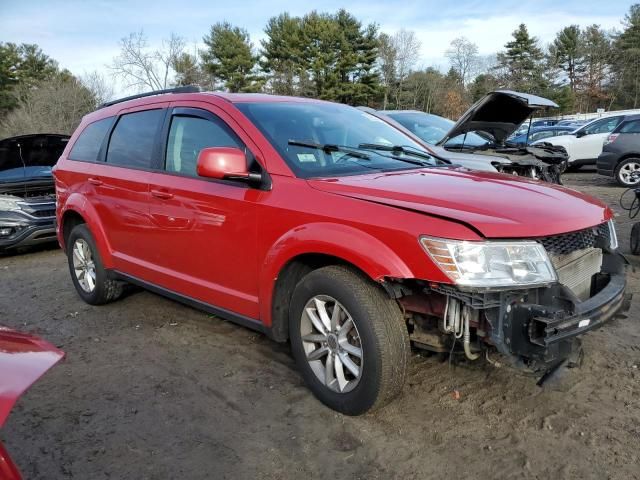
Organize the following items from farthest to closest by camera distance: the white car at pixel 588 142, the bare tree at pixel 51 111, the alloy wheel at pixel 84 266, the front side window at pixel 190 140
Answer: the bare tree at pixel 51 111
the white car at pixel 588 142
the alloy wheel at pixel 84 266
the front side window at pixel 190 140

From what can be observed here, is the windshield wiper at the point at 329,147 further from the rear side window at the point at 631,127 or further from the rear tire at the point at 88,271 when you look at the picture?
the rear side window at the point at 631,127

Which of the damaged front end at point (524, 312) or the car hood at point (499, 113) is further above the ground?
the car hood at point (499, 113)

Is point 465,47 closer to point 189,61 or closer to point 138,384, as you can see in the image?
point 189,61

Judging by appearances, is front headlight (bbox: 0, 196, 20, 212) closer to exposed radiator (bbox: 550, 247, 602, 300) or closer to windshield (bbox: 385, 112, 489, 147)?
windshield (bbox: 385, 112, 489, 147)

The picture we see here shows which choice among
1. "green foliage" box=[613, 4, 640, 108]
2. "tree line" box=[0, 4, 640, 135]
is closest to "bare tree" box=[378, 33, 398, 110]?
"tree line" box=[0, 4, 640, 135]

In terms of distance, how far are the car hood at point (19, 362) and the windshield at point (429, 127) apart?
7.29 m

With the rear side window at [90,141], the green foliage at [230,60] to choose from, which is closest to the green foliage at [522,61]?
the green foliage at [230,60]

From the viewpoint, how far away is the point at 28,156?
8.05 meters

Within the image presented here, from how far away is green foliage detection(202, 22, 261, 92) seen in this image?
45.8 meters

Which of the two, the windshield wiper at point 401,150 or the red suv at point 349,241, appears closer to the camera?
the red suv at point 349,241

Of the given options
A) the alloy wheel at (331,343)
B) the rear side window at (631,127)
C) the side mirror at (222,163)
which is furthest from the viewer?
the rear side window at (631,127)

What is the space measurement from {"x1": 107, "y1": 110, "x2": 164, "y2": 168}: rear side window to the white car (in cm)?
1311

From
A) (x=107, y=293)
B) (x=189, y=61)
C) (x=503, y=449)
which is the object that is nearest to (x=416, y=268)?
(x=503, y=449)

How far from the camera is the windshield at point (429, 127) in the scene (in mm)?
8375
